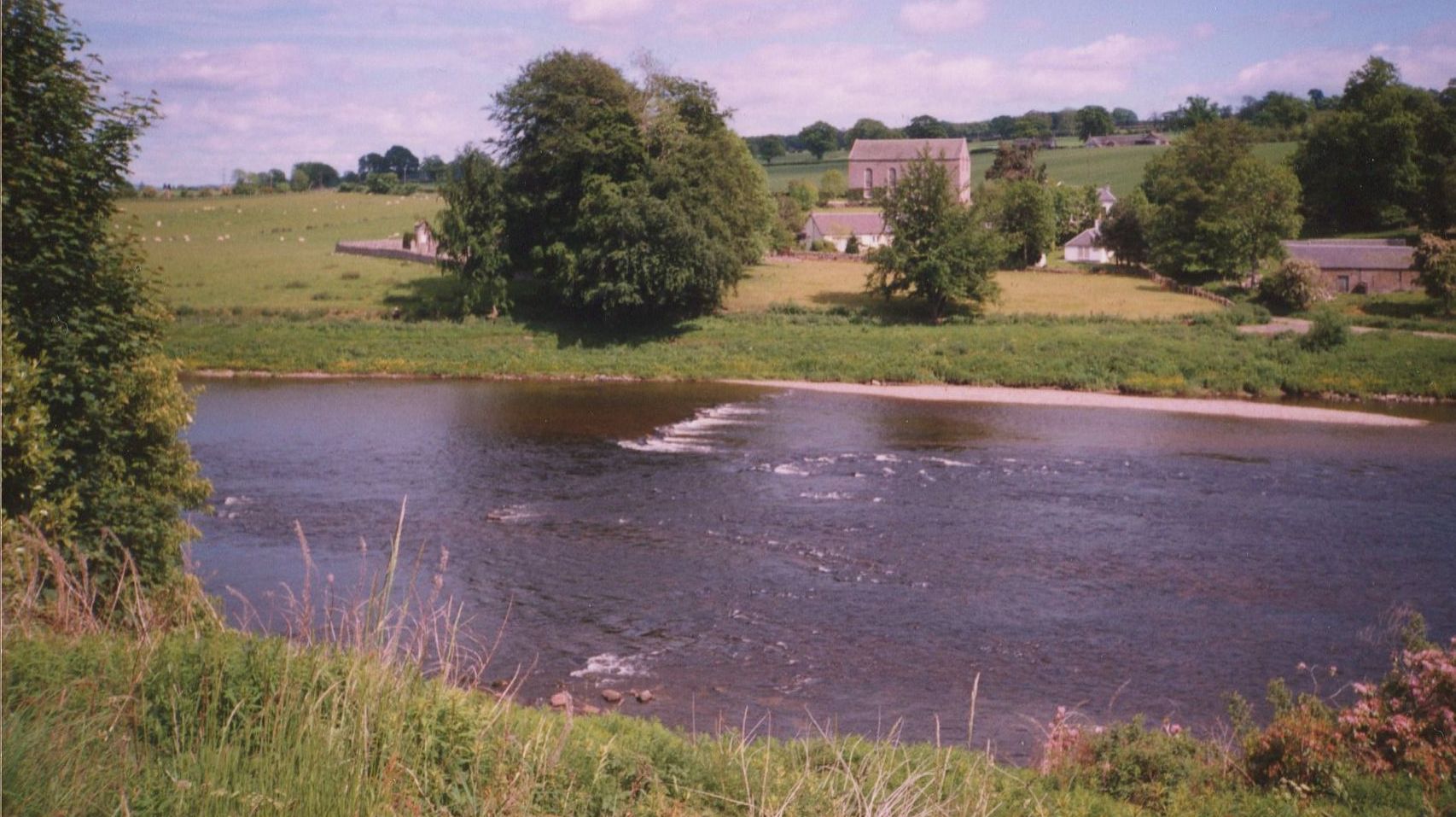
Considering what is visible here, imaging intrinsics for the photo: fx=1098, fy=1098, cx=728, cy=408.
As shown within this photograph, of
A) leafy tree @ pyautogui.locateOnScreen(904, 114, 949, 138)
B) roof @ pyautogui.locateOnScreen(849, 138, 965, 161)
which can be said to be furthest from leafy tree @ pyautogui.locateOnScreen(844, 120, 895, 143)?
roof @ pyautogui.locateOnScreen(849, 138, 965, 161)

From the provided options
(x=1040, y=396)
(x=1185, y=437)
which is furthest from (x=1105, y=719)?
(x=1040, y=396)

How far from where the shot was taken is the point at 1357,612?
55.3ft

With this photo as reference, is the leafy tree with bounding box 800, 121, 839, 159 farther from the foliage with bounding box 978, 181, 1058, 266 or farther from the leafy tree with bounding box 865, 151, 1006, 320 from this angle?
the leafy tree with bounding box 865, 151, 1006, 320

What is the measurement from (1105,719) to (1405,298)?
159 ft

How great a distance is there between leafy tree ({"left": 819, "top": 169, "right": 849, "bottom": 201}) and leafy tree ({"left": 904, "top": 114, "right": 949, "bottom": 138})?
162ft

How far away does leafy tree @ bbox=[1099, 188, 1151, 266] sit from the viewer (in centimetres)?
6575

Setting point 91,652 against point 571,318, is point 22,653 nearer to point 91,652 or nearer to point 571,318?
point 91,652

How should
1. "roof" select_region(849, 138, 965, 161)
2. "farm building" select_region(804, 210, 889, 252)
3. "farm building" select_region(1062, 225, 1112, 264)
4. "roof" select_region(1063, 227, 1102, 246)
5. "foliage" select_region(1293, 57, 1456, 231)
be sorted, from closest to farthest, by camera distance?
"foliage" select_region(1293, 57, 1456, 231)
"farm building" select_region(1062, 225, 1112, 264)
"roof" select_region(1063, 227, 1102, 246)
"farm building" select_region(804, 210, 889, 252)
"roof" select_region(849, 138, 965, 161)

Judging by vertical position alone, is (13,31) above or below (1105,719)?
above

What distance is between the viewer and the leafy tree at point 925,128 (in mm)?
163250

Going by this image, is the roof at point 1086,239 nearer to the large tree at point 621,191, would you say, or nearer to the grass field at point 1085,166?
the grass field at point 1085,166

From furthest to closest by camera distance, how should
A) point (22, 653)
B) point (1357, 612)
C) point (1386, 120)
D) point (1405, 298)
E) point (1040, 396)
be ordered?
point (1386, 120)
point (1405, 298)
point (1040, 396)
point (1357, 612)
point (22, 653)

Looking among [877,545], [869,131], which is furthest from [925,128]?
[877,545]

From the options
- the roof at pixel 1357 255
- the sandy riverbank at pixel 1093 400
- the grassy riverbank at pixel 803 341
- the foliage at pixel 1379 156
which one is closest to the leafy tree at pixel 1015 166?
the foliage at pixel 1379 156
